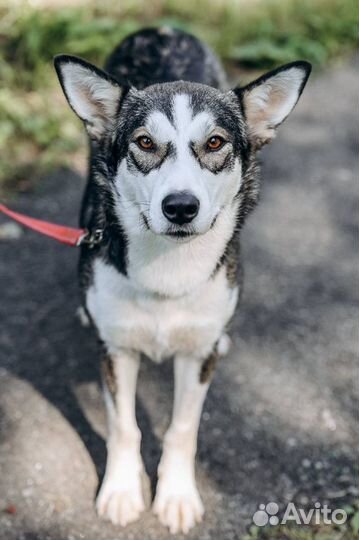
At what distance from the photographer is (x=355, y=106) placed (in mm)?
7266

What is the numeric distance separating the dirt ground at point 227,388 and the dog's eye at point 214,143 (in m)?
1.64

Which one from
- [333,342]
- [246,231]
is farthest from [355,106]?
[333,342]

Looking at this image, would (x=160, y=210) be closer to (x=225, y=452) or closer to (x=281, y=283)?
(x=225, y=452)

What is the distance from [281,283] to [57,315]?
155cm

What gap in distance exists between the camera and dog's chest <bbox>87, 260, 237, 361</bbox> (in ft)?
10.0

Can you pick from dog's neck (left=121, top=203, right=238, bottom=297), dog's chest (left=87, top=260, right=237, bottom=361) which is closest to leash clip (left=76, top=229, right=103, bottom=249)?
dog's chest (left=87, top=260, right=237, bottom=361)

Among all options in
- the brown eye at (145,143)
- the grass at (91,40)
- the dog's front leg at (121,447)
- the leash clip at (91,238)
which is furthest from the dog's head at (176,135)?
the grass at (91,40)

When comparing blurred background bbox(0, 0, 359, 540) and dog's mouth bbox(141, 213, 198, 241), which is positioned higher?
dog's mouth bbox(141, 213, 198, 241)

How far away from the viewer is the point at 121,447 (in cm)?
333

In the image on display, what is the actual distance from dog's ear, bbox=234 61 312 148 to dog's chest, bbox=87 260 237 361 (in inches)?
26.0

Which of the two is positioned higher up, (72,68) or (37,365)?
(72,68)

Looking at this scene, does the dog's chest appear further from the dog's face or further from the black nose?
the black nose

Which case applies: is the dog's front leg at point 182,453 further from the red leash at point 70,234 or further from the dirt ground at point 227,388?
the red leash at point 70,234

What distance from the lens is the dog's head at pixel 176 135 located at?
2.66 meters
